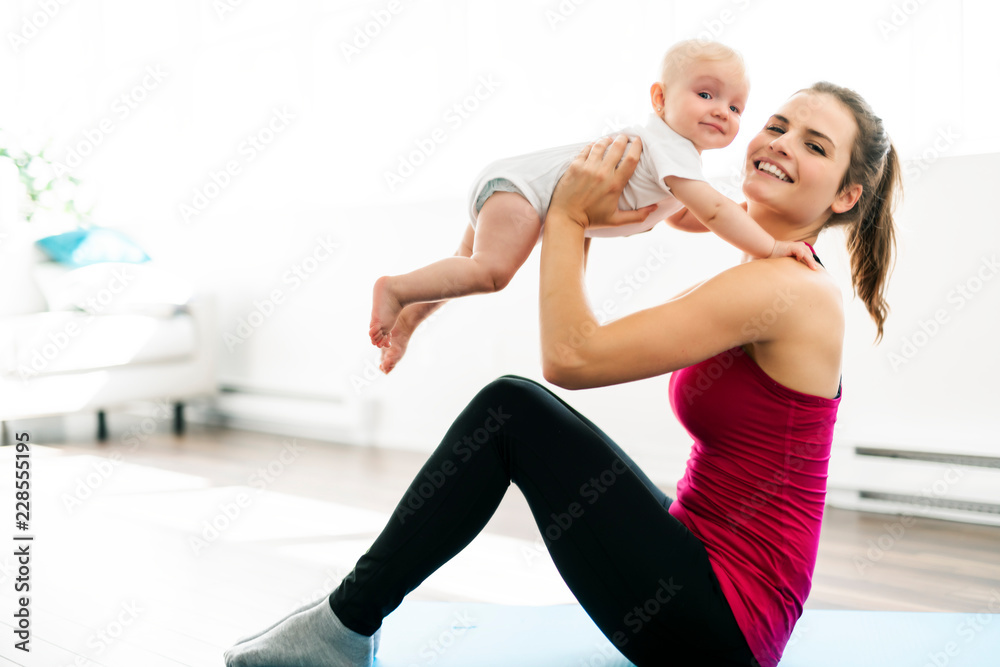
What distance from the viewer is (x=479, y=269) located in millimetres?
1369

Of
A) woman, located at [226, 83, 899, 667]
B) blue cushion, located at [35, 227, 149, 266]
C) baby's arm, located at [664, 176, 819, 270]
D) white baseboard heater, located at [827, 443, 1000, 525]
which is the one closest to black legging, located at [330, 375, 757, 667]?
woman, located at [226, 83, 899, 667]

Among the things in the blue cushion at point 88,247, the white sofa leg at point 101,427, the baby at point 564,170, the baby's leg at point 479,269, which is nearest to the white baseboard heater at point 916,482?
the baby at point 564,170

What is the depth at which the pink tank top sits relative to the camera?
1.13 metres

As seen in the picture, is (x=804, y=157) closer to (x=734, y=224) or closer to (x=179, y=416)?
(x=734, y=224)

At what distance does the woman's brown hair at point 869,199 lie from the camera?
1295mm

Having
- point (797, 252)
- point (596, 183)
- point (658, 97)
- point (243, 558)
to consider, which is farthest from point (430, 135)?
point (797, 252)

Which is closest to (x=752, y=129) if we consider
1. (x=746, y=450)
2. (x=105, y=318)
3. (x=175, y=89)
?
(x=746, y=450)

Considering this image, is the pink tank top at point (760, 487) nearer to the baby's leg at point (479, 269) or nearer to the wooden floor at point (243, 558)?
the baby's leg at point (479, 269)

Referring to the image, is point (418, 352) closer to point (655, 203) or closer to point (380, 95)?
point (380, 95)

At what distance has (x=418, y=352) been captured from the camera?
351 centimetres

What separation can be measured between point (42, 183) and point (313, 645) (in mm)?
4197

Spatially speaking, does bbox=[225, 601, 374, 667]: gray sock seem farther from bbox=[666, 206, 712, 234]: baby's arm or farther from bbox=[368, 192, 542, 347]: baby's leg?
bbox=[666, 206, 712, 234]: baby's arm

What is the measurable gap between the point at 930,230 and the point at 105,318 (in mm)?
A: 3326

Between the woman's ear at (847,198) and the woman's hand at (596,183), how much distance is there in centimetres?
33
